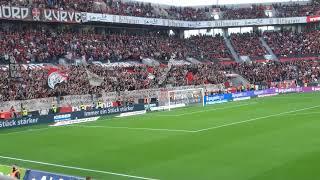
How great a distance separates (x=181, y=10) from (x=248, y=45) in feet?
44.3

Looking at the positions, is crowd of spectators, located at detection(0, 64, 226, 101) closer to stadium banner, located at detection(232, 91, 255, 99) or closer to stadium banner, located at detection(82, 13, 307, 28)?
stadium banner, located at detection(232, 91, 255, 99)

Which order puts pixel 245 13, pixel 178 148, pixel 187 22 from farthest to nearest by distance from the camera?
1. pixel 245 13
2. pixel 187 22
3. pixel 178 148

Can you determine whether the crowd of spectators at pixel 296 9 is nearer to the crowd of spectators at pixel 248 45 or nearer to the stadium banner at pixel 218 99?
the crowd of spectators at pixel 248 45

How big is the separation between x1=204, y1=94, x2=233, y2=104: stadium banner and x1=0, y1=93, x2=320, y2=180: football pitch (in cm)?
1639

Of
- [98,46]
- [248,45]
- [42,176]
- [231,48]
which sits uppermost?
[248,45]

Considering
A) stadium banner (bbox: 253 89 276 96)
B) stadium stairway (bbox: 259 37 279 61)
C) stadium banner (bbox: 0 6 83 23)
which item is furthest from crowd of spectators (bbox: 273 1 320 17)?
stadium banner (bbox: 0 6 83 23)

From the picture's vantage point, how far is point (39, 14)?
5328cm

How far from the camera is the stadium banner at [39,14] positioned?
4972cm

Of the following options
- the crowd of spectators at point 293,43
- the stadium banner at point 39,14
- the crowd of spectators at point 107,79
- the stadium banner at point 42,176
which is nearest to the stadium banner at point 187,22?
the crowd of spectators at point 293,43

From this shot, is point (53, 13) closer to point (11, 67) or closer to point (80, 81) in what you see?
point (80, 81)

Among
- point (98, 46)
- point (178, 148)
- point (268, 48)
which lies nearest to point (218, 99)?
point (98, 46)

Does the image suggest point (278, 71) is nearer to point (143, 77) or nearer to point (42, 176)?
point (143, 77)

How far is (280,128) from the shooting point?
2650 centimetres

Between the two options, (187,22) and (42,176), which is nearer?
(42,176)
